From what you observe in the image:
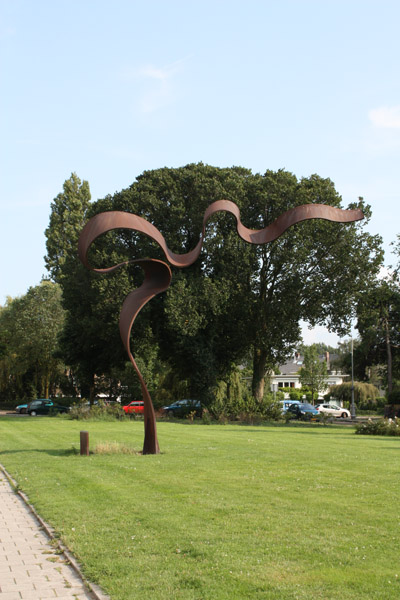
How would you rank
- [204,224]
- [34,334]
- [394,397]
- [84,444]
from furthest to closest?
[34,334] < [394,397] < [204,224] < [84,444]

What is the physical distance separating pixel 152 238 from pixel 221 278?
20023 millimetres

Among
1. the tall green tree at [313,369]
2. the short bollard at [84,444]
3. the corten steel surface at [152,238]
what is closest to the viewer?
the corten steel surface at [152,238]

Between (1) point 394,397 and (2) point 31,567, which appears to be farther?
(1) point 394,397

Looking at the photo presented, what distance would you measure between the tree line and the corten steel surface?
1704 centimetres

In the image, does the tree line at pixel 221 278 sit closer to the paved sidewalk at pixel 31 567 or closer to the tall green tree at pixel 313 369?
the paved sidewalk at pixel 31 567

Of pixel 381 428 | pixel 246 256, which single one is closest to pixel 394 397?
pixel 246 256

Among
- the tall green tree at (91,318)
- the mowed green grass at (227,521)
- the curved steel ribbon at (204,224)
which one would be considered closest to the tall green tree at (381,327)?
the tall green tree at (91,318)

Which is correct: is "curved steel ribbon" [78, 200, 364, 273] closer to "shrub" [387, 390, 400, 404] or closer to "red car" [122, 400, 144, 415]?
"red car" [122, 400, 144, 415]

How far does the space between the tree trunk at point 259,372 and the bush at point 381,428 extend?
13.0m

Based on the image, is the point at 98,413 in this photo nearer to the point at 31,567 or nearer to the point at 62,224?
the point at 31,567

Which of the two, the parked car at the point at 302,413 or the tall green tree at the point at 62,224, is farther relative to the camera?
the tall green tree at the point at 62,224

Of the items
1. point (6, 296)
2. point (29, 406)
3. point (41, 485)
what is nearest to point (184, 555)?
point (41, 485)

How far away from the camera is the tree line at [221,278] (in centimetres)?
3591

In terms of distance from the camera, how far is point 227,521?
8.27 m
